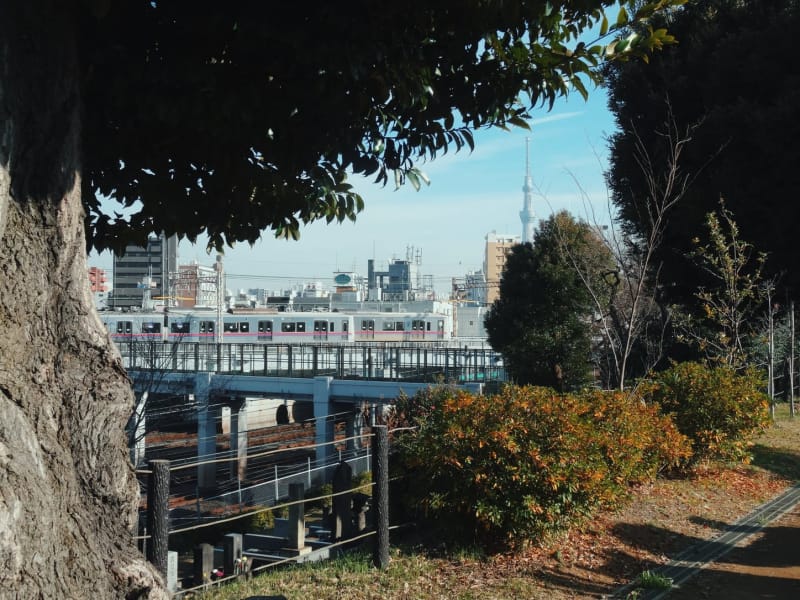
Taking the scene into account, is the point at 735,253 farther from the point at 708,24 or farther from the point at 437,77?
the point at 437,77

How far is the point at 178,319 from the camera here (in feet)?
167

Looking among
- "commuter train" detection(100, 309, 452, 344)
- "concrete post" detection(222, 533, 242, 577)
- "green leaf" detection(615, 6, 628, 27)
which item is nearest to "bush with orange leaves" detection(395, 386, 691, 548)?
"concrete post" detection(222, 533, 242, 577)

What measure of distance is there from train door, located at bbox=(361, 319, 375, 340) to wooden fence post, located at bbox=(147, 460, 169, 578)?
48688mm

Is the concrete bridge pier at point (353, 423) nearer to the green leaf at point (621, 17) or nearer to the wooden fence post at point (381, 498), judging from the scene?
the wooden fence post at point (381, 498)

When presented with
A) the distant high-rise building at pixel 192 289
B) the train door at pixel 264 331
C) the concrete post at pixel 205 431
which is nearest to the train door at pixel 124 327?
the train door at pixel 264 331

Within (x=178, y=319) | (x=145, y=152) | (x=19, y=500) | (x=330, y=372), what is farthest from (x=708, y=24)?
(x=178, y=319)

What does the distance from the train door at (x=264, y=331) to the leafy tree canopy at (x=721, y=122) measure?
36.7 metres

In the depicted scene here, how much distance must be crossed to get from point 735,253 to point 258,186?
33.3ft

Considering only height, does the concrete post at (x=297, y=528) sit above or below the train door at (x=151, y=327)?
below

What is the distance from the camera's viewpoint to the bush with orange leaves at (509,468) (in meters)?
6.36

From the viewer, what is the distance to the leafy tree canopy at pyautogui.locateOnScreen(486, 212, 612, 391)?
20.2m

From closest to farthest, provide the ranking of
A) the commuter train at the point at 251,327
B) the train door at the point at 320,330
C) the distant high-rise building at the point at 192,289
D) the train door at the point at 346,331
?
1. the commuter train at the point at 251,327
2. the train door at the point at 320,330
3. the train door at the point at 346,331
4. the distant high-rise building at the point at 192,289

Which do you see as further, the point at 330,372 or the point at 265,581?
the point at 330,372

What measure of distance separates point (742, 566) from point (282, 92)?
18.1ft
